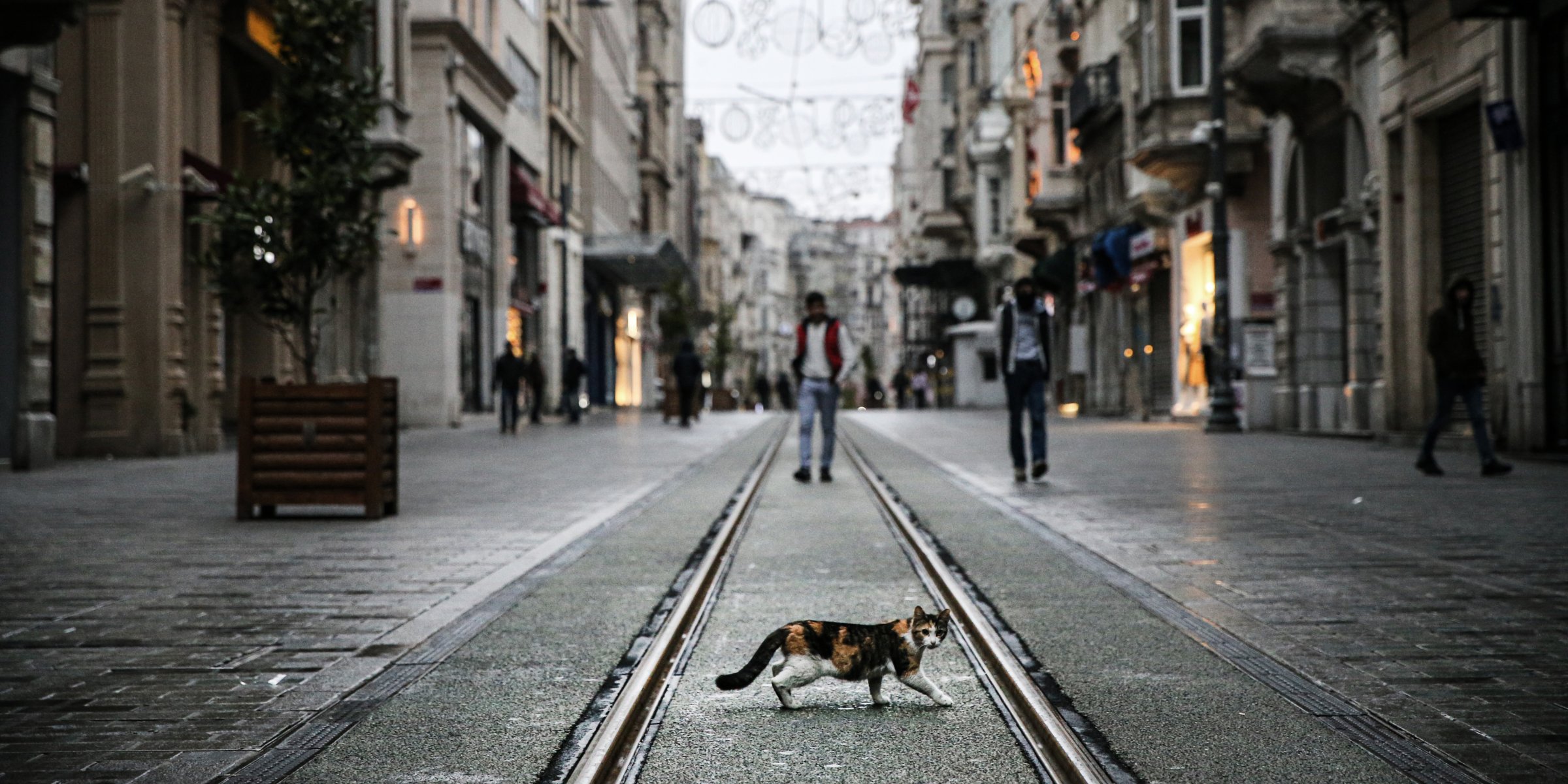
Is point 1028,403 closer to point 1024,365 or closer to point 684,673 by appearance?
point 1024,365

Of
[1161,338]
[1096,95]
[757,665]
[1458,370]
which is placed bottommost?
[757,665]

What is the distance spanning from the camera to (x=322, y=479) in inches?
429

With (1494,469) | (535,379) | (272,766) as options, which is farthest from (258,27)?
(272,766)

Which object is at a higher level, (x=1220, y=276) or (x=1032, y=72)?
(x=1032, y=72)

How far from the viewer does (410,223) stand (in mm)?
33625

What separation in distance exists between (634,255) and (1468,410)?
142ft

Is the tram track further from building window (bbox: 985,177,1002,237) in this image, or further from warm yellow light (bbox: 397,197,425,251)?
building window (bbox: 985,177,1002,237)

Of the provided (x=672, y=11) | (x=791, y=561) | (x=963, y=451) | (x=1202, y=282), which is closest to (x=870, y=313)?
(x=672, y=11)

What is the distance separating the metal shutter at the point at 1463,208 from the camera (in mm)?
18375

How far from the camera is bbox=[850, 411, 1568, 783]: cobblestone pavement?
473 centimetres

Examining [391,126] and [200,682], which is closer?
[200,682]

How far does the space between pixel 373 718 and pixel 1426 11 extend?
17.5 m

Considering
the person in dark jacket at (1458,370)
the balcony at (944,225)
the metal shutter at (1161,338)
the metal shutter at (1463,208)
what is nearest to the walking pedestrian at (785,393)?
the balcony at (944,225)

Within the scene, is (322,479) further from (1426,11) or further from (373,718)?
(1426,11)
